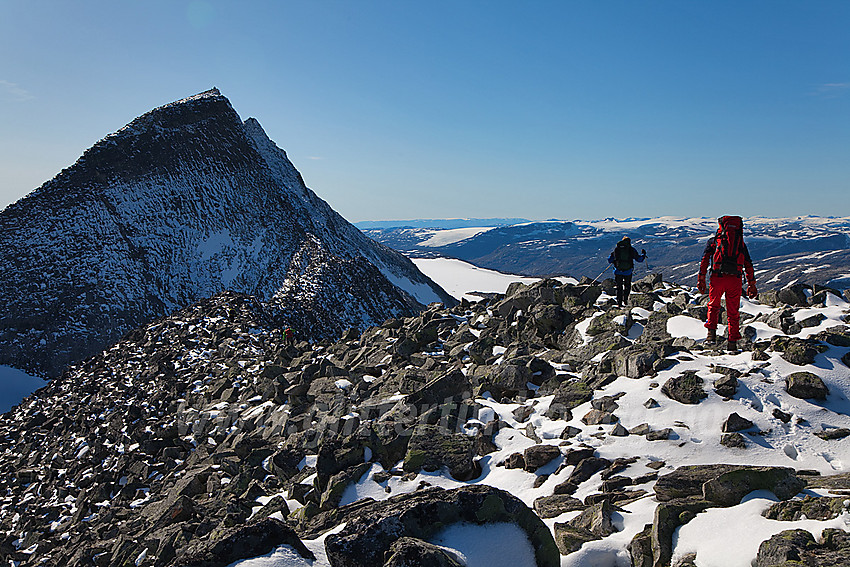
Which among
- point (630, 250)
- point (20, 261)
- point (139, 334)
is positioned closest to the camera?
point (630, 250)

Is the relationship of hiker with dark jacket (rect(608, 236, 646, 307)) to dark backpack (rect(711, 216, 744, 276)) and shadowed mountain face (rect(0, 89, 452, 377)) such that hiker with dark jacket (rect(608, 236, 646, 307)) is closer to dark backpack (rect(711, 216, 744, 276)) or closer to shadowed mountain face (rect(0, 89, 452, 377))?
dark backpack (rect(711, 216, 744, 276))

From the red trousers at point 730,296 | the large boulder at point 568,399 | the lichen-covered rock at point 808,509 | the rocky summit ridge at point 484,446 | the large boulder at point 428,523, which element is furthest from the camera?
the red trousers at point 730,296

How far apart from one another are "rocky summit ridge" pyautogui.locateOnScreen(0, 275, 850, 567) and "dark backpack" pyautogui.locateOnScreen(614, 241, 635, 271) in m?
1.45

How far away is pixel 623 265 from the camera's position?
56.0 ft

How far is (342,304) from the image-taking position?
47125 mm

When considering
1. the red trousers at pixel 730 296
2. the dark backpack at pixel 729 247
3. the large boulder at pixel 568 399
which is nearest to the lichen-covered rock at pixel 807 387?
the red trousers at pixel 730 296

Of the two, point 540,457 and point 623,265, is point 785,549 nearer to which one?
point 540,457

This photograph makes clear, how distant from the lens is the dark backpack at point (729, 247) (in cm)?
1178

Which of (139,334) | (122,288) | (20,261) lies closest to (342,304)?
(139,334)

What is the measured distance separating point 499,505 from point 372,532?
5.52 feet

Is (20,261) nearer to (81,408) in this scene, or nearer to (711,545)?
(81,408)

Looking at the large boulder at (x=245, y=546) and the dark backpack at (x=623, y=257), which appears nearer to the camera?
the large boulder at (x=245, y=546)

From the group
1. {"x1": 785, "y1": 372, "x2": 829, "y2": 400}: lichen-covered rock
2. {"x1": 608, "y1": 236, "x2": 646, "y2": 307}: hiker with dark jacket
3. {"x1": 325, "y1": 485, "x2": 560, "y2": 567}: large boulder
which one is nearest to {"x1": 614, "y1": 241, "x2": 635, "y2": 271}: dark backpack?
{"x1": 608, "y1": 236, "x2": 646, "y2": 307}: hiker with dark jacket

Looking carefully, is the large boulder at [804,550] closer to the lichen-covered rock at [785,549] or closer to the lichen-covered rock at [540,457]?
the lichen-covered rock at [785,549]
